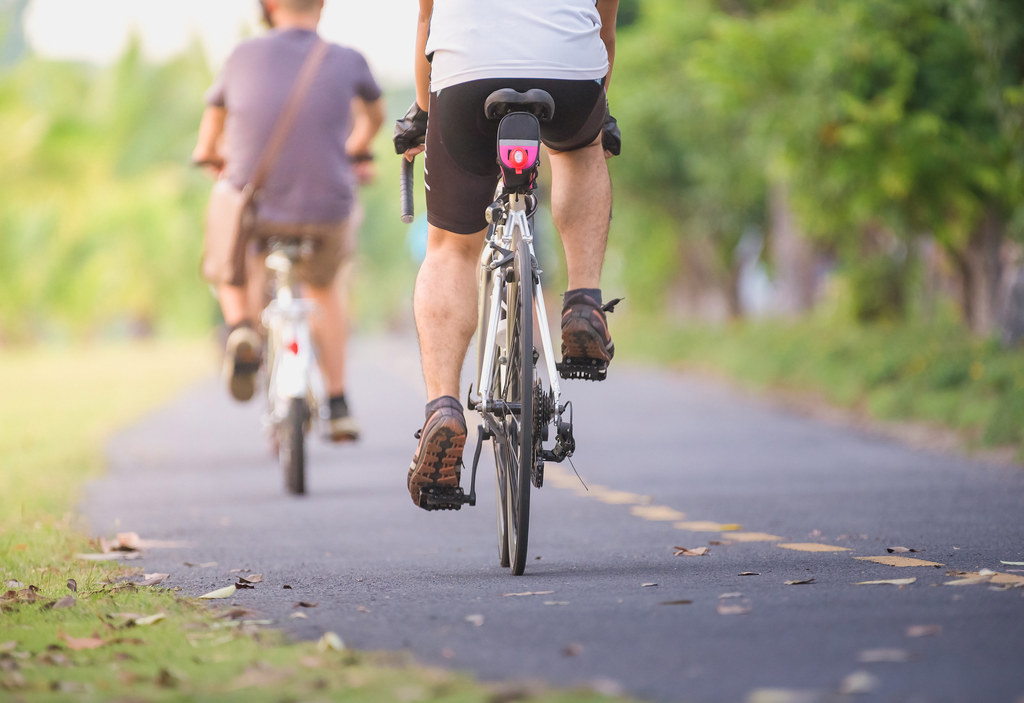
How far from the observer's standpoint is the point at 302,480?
8133 mm

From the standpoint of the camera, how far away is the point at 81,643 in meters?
3.84

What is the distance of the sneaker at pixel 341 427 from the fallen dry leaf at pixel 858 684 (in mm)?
5510

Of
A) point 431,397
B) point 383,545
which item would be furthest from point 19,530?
point 431,397

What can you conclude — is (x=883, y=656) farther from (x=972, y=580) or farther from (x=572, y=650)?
(x=972, y=580)

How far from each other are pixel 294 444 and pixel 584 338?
3.24 m

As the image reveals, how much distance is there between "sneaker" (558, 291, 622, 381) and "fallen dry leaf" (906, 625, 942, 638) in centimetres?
163

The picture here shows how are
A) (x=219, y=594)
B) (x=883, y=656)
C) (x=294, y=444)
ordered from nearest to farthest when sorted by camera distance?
(x=883, y=656), (x=219, y=594), (x=294, y=444)

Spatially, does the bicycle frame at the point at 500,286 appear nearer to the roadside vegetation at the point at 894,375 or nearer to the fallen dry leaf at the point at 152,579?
the fallen dry leaf at the point at 152,579

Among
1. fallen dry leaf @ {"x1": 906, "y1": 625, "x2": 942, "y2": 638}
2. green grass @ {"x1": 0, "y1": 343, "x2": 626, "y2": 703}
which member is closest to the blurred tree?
green grass @ {"x1": 0, "y1": 343, "x2": 626, "y2": 703}

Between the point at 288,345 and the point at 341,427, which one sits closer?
the point at 288,345

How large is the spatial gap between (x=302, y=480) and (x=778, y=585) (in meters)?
4.06

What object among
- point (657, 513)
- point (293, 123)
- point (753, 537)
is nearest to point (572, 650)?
point (753, 537)

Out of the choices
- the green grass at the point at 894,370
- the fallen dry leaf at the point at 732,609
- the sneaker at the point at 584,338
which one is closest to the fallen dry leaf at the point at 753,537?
the sneaker at the point at 584,338

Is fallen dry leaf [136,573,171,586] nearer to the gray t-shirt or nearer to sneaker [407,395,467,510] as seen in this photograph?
sneaker [407,395,467,510]
